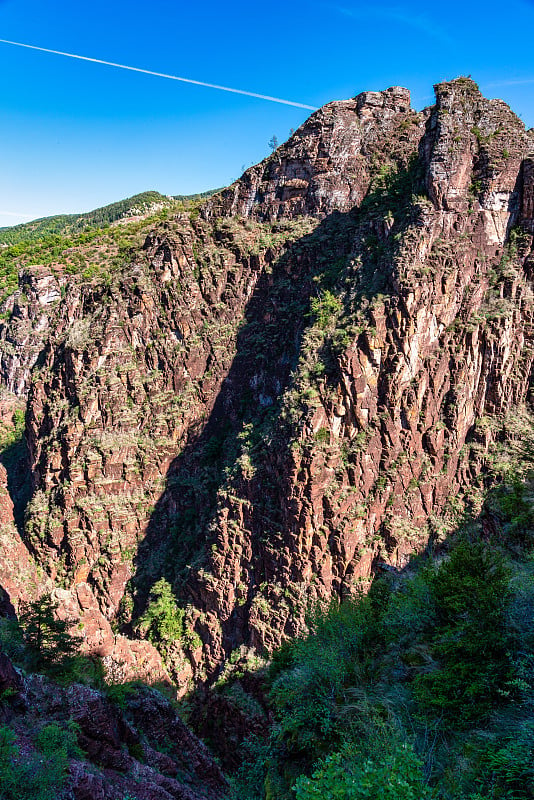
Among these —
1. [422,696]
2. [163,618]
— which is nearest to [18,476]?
[163,618]

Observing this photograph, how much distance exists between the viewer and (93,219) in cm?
10012

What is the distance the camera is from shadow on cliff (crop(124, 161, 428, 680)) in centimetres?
3322

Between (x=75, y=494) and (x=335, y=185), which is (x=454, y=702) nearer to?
(x=75, y=494)

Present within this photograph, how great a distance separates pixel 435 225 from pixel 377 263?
15.0ft

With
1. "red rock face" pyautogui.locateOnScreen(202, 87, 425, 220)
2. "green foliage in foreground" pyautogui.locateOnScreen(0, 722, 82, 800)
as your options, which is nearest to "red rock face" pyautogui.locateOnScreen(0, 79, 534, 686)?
"red rock face" pyautogui.locateOnScreen(202, 87, 425, 220)

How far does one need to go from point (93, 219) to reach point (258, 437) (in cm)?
8381

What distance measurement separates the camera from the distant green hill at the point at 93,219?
8962 cm

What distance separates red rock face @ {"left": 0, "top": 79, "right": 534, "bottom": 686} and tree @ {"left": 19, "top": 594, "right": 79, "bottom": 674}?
9.77m

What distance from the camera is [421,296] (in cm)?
3036

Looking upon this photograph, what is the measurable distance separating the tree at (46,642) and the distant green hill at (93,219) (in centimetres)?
7432

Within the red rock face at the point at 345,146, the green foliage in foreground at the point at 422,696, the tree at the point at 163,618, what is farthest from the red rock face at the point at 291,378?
the green foliage in foreground at the point at 422,696

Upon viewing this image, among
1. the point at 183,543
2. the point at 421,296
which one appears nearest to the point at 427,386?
the point at 421,296

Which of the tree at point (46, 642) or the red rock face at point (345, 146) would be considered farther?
the red rock face at point (345, 146)

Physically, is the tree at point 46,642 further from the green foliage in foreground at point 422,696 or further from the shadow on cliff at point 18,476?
the shadow on cliff at point 18,476
